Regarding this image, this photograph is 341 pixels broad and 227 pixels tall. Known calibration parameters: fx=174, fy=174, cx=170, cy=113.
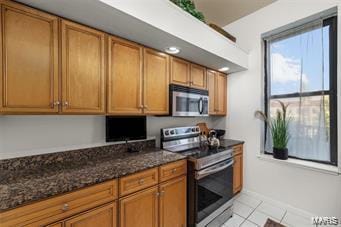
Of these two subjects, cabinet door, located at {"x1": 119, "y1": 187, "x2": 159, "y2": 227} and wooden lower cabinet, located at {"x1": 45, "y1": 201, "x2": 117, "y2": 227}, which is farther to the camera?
cabinet door, located at {"x1": 119, "y1": 187, "x2": 159, "y2": 227}

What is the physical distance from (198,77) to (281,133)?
1421mm

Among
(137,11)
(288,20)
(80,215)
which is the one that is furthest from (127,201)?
(288,20)

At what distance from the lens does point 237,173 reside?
2.80 meters

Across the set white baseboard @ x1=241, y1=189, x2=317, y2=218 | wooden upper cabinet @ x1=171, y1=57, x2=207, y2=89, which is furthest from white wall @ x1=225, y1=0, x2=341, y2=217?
wooden upper cabinet @ x1=171, y1=57, x2=207, y2=89

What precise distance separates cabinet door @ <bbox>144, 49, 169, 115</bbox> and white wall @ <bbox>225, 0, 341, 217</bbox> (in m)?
1.51

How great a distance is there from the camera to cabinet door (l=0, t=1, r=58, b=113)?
1183 millimetres

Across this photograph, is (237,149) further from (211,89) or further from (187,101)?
(187,101)

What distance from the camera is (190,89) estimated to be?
2422mm

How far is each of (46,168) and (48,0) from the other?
130cm

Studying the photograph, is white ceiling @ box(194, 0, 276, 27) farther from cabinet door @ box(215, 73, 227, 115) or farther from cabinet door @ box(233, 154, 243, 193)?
cabinet door @ box(233, 154, 243, 193)

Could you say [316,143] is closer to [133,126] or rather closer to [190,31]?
[190,31]

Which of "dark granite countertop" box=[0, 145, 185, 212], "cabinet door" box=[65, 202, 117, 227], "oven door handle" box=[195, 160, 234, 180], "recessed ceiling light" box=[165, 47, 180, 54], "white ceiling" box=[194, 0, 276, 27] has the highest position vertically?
"white ceiling" box=[194, 0, 276, 27]

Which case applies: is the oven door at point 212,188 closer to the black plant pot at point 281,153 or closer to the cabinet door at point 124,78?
the black plant pot at point 281,153

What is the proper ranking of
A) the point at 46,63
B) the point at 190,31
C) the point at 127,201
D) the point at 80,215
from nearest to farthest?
the point at 80,215 → the point at 46,63 → the point at 127,201 → the point at 190,31
